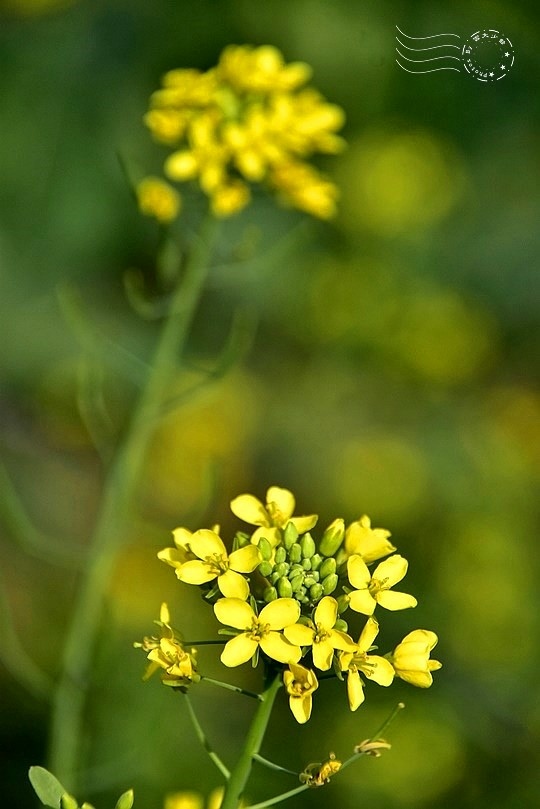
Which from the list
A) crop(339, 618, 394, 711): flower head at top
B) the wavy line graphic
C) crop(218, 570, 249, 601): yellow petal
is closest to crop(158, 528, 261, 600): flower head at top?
crop(218, 570, 249, 601): yellow petal

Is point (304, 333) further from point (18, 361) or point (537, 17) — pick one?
point (537, 17)

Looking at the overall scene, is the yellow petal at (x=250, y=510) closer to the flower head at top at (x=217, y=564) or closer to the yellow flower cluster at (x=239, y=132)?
the flower head at top at (x=217, y=564)

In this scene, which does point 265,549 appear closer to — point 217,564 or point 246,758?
point 217,564

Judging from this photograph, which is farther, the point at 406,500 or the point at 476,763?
the point at 406,500

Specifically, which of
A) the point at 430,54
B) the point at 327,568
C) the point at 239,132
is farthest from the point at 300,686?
the point at 430,54

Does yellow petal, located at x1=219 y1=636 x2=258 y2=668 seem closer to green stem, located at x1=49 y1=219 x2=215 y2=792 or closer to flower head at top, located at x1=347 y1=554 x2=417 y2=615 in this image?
flower head at top, located at x1=347 y1=554 x2=417 y2=615

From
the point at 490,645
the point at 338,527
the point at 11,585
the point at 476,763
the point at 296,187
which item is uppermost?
Result: the point at 296,187

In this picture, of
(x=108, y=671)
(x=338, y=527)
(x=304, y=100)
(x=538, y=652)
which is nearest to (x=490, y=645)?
(x=538, y=652)

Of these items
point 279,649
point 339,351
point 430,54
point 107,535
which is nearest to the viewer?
point 279,649
